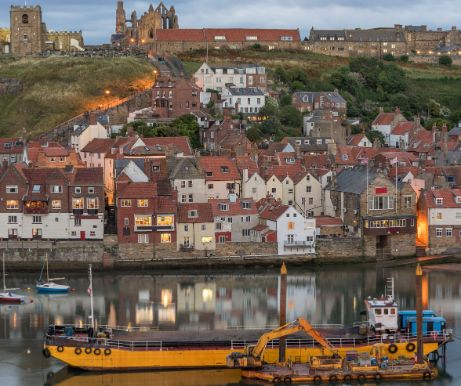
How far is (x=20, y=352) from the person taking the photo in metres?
45.0

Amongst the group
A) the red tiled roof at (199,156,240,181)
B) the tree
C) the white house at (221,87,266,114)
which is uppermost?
the white house at (221,87,266,114)

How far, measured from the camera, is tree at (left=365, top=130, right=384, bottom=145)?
89800 millimetres

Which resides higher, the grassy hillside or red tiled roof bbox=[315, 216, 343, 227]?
the grassy hillside

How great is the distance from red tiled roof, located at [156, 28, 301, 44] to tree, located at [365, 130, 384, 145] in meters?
27.7

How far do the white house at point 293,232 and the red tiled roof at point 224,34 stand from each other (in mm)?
52304

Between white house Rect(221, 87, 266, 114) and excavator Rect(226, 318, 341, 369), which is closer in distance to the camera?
excavator Rect(226, 318, 341, 369)

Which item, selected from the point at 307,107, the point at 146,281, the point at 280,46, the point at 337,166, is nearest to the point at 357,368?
the point at 146,281

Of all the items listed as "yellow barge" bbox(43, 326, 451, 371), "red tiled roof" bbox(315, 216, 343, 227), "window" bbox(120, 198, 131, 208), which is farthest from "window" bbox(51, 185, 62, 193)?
"yellow barge" bbox(43, 326, 451, 371)

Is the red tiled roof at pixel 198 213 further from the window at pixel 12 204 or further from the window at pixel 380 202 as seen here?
the window at pixel 380 202

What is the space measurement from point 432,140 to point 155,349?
4630 cm

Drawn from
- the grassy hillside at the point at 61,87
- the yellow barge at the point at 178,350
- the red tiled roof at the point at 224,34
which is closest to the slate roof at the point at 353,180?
the yellow barge at the point at 178,350

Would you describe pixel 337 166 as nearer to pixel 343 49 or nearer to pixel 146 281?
pixel 146 281

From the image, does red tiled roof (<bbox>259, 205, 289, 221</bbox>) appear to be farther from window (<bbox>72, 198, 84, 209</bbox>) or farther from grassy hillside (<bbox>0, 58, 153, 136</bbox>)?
grassy hillside (<bbox>0, 58, 153, 136</bbox>)

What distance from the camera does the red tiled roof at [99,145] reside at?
76312 millimetres
